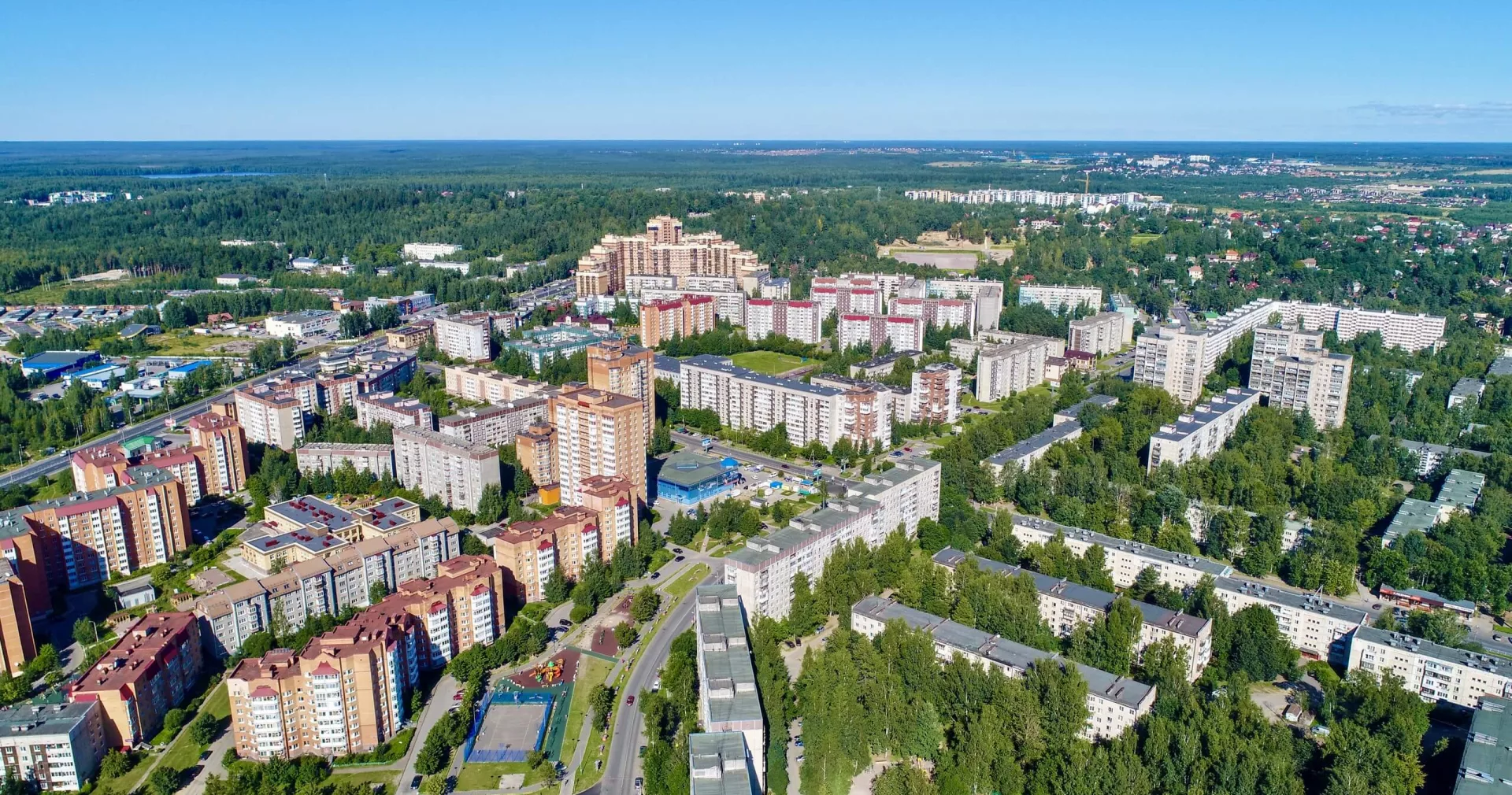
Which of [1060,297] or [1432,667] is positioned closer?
[1432,667]

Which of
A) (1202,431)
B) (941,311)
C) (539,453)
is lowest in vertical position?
(539,453)

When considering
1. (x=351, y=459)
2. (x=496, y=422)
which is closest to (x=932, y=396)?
(x=496, y=422)

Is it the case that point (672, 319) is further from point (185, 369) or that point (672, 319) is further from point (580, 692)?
point (580, 692)

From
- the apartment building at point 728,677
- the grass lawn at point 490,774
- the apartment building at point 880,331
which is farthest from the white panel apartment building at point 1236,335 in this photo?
the grass lawn at point 490,774

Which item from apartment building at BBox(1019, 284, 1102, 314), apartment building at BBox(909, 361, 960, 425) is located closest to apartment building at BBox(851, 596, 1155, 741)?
apartment building at BBox(909, 361, 960, 425)

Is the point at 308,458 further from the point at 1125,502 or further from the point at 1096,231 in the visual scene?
the point at 1096,231

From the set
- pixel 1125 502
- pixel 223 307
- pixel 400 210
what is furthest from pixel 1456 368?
pixel 400 210

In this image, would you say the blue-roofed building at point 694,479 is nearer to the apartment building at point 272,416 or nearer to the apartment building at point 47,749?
the apartment building at point 272,416
